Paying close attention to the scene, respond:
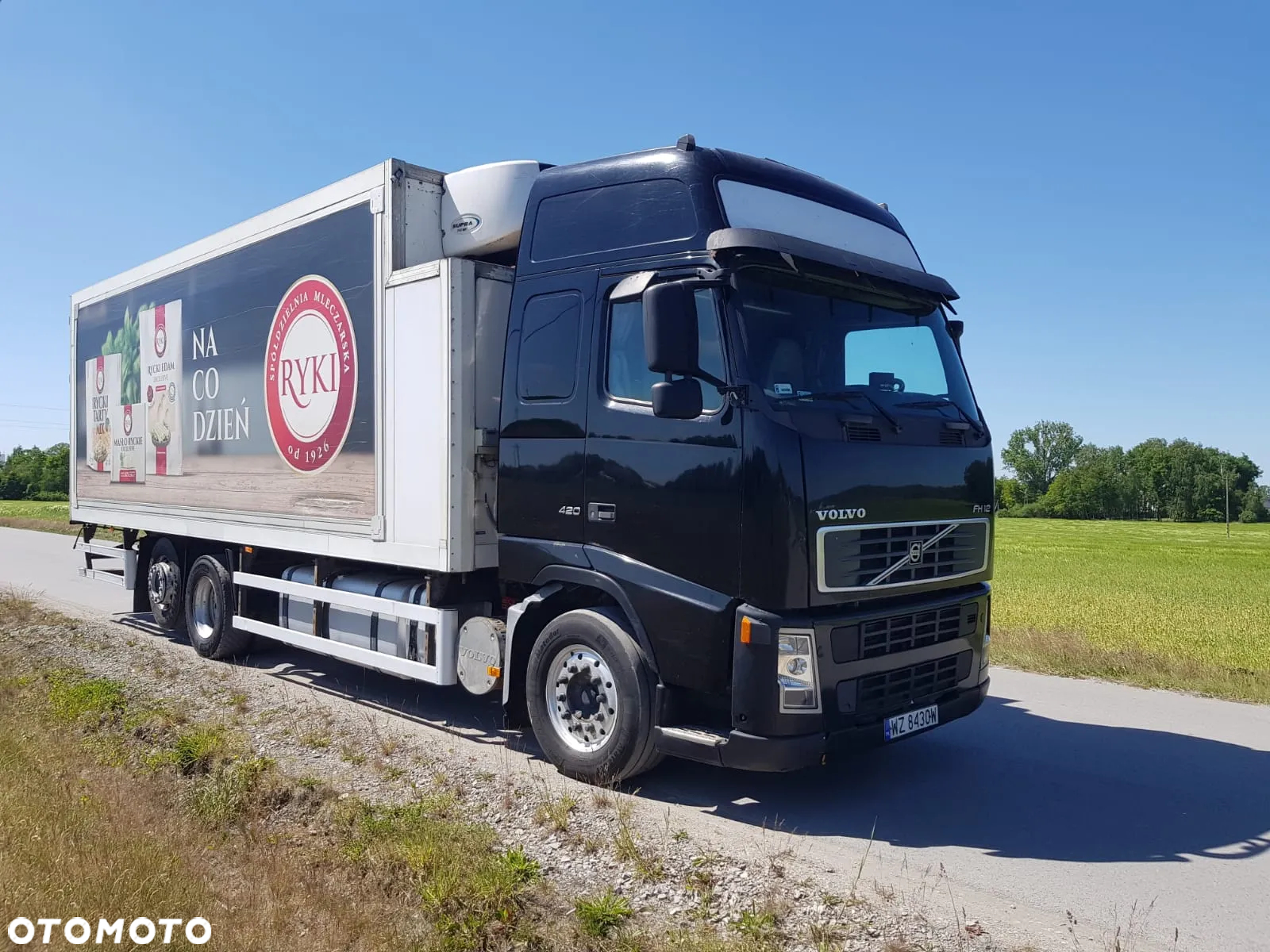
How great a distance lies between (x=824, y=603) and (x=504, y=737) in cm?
280

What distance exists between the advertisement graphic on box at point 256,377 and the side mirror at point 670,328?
9.59 feet

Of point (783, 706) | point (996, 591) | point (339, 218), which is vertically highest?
point (339, 218)

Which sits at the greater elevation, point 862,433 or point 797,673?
point 862,433

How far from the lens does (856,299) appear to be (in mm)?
5680

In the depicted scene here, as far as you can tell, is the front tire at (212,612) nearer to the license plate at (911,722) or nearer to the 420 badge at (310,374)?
the 420 badge at (310,374)

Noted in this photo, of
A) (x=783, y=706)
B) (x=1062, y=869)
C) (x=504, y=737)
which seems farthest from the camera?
(x=504, y=737)

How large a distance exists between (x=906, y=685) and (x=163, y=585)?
8.40m

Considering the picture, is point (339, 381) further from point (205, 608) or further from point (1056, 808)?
point (1056, 808)

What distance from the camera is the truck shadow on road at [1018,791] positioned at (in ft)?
16.2

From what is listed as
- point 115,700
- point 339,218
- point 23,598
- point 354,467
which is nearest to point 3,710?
point 115,700

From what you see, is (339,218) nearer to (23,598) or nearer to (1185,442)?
(23,598)

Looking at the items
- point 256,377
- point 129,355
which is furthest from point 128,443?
point 256,377

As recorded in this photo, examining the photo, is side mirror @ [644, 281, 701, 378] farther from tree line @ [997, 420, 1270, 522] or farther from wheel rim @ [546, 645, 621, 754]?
tree line @ [997, 420, 1270, 522]

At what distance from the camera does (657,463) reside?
5.33m
